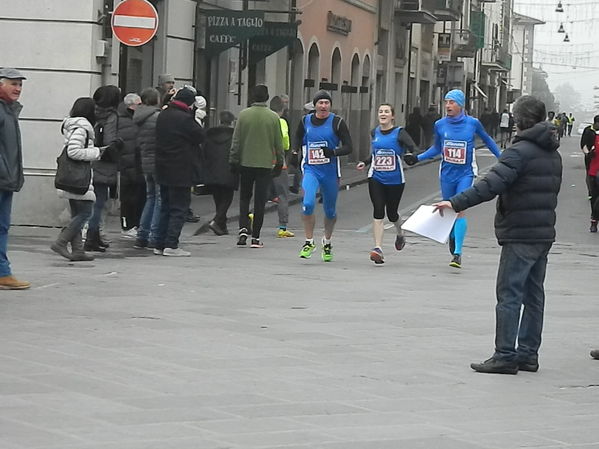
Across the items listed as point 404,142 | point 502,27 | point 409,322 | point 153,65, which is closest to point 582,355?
point 409,322

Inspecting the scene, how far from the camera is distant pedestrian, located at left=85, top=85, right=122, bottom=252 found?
49.7 ft

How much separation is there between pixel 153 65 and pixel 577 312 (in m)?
11.9

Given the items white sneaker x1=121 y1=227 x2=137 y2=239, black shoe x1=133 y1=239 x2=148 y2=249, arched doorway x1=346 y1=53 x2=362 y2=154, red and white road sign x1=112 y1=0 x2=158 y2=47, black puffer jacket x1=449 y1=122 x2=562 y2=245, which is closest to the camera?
black puffer jacket x1=449 y1=122 x2=562 y2=245

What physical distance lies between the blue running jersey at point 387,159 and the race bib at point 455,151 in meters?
0.49

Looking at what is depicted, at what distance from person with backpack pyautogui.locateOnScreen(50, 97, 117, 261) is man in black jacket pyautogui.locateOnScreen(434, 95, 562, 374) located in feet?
19.3

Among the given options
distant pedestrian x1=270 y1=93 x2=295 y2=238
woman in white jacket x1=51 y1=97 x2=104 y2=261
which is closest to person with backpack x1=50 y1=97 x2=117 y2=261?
woman in white jacket x1=51 y1=97 x2=104 y2=261

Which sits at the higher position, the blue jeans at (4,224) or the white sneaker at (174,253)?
the blue jeans at (4,224)

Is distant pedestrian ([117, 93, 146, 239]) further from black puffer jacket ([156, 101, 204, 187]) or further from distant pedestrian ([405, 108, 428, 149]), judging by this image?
distant pedestrian ([405, 108, 428, 149])

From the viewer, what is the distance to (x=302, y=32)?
3494 cm

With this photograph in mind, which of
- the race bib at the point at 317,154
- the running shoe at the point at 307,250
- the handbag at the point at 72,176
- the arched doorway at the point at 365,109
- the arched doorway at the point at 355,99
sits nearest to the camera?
the handbag at the point at 72,176

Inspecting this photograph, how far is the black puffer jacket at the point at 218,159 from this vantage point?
61.7 ft

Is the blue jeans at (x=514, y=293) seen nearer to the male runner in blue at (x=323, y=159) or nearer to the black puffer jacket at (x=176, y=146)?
the male runner in blue at (x=323, y=159)

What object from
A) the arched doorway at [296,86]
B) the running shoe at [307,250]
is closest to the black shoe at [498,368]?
the running shoe at [307,250]

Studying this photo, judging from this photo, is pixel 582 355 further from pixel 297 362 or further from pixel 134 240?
pixel 134 240
